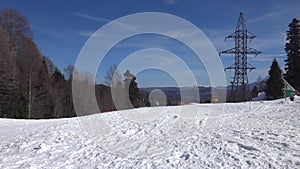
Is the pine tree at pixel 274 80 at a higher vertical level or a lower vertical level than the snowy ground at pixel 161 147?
higher

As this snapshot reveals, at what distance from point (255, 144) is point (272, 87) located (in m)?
38.8

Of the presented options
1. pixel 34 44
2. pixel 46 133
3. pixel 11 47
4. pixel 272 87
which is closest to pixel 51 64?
pixel 34 44

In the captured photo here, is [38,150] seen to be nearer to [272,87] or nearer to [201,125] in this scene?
[201,125]

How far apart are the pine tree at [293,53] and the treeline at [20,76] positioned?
3736 centimetres

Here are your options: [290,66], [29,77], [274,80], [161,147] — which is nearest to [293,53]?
[290,66]

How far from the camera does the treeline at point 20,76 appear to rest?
101 feet

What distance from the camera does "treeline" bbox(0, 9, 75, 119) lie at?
101 feet

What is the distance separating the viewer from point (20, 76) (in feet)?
115

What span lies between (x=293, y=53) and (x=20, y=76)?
41.5 metres

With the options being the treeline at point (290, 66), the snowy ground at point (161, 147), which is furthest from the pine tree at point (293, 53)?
the snowy ground at point (161, 147)

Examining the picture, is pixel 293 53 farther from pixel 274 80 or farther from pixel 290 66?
pixel 274 80

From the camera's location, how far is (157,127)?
11953 millimetres

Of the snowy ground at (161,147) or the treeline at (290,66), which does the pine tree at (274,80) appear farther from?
the snowy ground at (161,147)

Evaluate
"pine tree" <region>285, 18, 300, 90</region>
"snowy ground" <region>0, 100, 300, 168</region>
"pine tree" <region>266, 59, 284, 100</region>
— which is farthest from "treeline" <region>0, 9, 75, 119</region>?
"pine tree" <region>285, 18, 300, 90</region>
